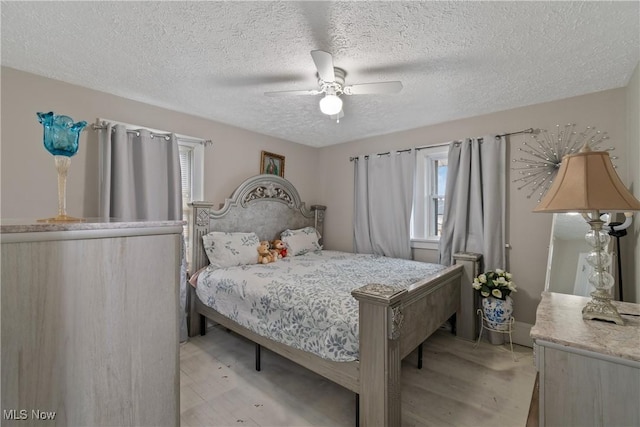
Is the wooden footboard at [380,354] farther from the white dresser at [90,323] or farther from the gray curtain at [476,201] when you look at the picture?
the gray curtain at [476,201]

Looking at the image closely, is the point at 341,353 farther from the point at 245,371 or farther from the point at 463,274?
the point at 463,274

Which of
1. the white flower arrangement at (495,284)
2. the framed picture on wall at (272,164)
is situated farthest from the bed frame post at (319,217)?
the white flower arrangement at (495,284)

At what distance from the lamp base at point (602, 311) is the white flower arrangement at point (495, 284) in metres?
1.57

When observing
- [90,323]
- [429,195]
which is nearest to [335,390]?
[90,323]

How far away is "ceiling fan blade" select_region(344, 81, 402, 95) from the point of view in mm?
1979

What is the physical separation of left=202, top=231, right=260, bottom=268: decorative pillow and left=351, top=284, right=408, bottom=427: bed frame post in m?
1.85

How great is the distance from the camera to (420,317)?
2113 millimetres

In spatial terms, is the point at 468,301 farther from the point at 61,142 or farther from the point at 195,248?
the point at 61,142

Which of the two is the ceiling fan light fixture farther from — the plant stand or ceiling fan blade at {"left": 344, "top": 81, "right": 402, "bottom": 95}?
the plant stand

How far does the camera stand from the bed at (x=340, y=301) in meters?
1.57

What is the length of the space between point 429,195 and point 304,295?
2.38 m

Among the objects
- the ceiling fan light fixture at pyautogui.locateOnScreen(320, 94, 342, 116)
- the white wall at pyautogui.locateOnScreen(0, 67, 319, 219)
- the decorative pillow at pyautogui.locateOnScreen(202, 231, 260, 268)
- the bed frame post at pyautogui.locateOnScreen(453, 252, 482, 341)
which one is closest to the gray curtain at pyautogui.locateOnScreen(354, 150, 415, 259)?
the bed frame post at pyautogui.locateOnScreen(453, 252, 482, 341)

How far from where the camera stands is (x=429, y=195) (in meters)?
3.65

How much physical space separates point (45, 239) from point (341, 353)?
60.1 inches
